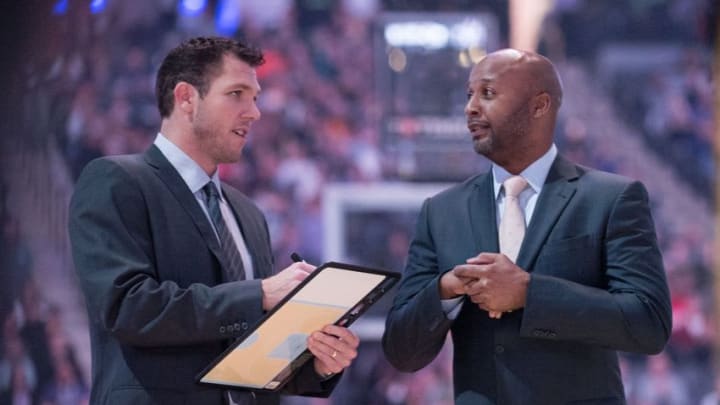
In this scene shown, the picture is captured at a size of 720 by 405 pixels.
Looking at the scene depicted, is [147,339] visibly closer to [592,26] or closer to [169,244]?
[169,244]

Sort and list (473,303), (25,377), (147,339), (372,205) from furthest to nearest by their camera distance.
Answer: (372,205) → (25,377) → (473,303) → (147,339)

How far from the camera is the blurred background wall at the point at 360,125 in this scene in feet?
18.4

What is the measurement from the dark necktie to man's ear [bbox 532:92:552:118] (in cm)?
98

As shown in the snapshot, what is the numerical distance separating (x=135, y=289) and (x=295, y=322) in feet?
1.37

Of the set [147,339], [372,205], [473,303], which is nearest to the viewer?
[147,339]

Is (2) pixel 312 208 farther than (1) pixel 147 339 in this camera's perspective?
Yes

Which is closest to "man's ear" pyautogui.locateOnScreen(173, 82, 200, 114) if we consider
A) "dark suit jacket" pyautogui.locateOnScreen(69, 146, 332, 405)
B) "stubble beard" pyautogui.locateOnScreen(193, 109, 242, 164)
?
"stubble beard" pyautogui.locateOnScreen(193, 109, 242, 164)

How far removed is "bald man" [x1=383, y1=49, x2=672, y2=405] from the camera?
2.63 meters

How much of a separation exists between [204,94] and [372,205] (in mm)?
2960

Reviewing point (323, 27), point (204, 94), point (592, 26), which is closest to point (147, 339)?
point (204, 94)

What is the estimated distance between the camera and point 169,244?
2.70 meters

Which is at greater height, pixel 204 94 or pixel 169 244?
pixel 204 94

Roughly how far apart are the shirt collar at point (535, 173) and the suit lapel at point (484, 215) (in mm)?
24

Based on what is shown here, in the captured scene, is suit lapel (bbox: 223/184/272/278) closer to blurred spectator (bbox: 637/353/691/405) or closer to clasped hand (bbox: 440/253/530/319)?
clasped hand (bbox: 440/253/530/319)
